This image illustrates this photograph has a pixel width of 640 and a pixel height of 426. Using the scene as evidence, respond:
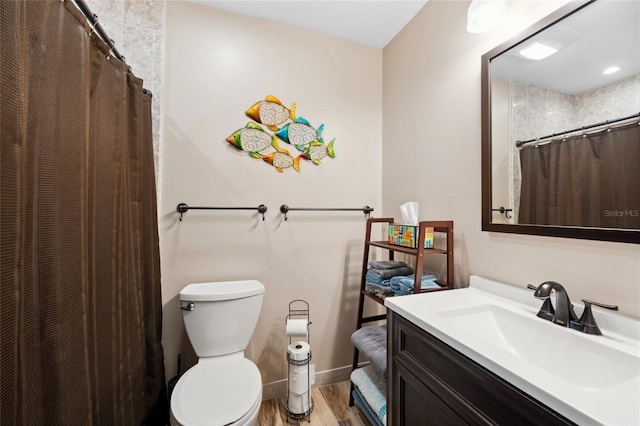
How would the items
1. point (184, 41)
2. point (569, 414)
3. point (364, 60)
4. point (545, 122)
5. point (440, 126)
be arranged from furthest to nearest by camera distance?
1. point (364, 60)
2. point (184, 41)
3. point (440, 126)
4. point (545, 122)
5. point (569, 414)

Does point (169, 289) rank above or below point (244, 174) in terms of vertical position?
below

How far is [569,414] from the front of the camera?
502mm

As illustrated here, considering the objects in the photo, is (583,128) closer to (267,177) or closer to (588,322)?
(588,322)

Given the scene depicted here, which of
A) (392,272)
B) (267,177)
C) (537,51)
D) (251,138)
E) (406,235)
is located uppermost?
(537,51)

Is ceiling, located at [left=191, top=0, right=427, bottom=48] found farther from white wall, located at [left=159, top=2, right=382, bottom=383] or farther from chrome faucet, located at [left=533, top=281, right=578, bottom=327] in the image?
chrome faucet, located at [left=533, top=281, right=578, bottom=327]

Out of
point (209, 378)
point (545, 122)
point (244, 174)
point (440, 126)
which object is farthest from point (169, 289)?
point (545, 122)

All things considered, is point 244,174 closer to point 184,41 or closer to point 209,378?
point 184,41

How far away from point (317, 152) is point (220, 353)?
1.42 meters

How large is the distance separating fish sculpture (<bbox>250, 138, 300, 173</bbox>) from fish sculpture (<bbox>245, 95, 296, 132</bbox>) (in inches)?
5.2

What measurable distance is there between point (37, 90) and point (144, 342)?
117 cm

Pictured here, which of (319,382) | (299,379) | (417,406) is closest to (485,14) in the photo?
(417,406)

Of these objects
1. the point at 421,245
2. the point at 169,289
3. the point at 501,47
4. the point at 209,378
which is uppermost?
the point at 501,47

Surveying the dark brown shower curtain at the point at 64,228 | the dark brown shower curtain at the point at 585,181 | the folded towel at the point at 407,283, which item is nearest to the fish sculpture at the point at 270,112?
the dark brown shower curtain at the point at 64,228

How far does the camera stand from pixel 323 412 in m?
1.62
